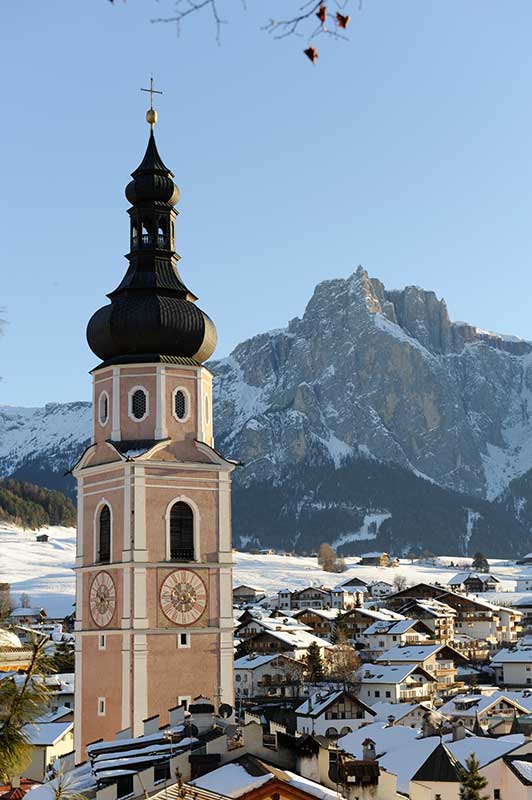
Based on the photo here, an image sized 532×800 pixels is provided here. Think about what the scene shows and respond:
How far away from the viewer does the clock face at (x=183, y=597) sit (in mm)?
34969

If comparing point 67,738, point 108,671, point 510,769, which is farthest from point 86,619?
point 67,738

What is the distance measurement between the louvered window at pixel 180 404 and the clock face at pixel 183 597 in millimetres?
4119

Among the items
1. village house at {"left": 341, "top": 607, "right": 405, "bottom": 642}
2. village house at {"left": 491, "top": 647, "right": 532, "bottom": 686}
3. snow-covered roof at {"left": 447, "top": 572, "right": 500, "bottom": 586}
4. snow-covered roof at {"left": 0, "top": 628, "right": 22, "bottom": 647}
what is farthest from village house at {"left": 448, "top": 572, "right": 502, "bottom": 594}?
snow-covered roof at {"left": 0, "top": 628, "right": 22, "bottom": 647}

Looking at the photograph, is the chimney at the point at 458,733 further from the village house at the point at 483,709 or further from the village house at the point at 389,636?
the village house at the point at 389,636

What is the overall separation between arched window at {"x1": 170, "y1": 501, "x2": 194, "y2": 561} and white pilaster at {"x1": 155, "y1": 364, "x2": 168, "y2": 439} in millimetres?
1891

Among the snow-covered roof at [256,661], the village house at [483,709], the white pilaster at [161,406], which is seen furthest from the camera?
the snow-covered roof at [256,661]

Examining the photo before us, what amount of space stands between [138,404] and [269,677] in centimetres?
6070

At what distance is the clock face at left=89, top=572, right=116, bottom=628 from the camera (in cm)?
3531

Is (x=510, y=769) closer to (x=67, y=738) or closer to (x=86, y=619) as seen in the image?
(x=86, y=619)

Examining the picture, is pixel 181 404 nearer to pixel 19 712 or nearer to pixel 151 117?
pixel 151 117

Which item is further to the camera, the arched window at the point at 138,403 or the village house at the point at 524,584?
the village house at the point at 524,584

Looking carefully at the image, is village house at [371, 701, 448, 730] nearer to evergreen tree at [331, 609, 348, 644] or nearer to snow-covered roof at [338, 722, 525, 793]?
snow-covered roof at [338, 722, 525, 793]

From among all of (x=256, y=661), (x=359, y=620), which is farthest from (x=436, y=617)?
(x=256, y=661)

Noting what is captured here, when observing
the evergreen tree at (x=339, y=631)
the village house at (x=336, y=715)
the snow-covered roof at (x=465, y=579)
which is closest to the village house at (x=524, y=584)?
the snow-covered roof at (x=465, y=579)
